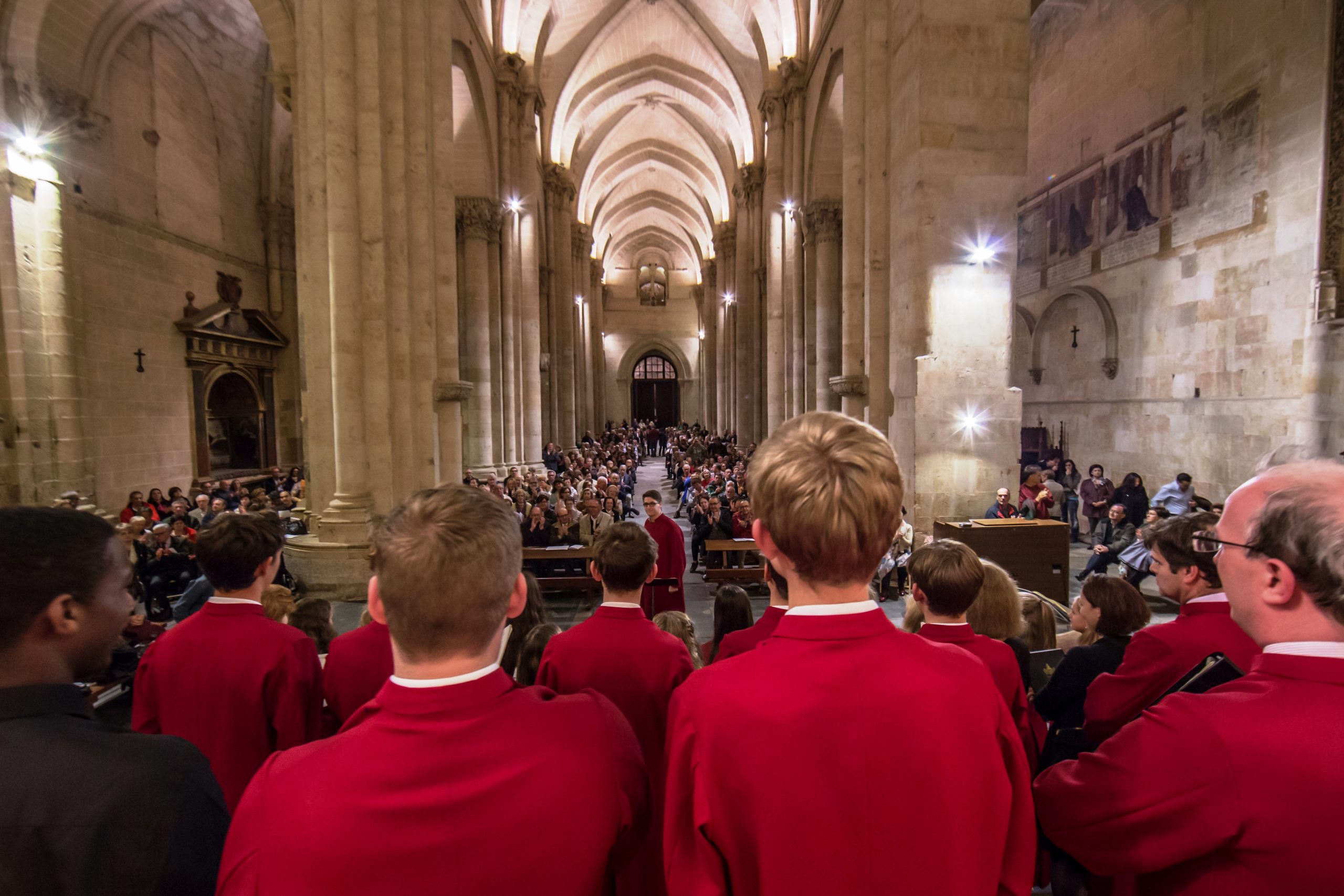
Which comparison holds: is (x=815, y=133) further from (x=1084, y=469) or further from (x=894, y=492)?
(x=894, y=492)

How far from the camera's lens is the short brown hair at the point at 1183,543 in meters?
2.20

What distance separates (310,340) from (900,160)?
7.81 m

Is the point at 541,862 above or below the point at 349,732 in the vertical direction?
below

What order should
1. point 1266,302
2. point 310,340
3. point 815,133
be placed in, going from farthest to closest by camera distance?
point 815,133 → point 1266,302 → point 310,340

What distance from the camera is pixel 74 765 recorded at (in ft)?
3.77

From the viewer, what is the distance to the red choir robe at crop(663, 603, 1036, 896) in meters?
1.07

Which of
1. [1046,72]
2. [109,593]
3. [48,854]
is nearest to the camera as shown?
[48,854]

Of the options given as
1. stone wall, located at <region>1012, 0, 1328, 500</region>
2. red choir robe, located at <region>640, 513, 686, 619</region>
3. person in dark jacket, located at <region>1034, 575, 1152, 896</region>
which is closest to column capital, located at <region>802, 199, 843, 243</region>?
stone wall, located at <region>1012, 0, 1328, 500</region>

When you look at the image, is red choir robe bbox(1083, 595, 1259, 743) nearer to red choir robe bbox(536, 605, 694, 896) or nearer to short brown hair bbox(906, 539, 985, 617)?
short brown hair bbox(906, 539, 985, 617)

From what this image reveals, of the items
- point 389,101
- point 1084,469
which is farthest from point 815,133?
point 389,101

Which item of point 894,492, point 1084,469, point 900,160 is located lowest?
point 1084,469

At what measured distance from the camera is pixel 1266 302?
10.3 meters

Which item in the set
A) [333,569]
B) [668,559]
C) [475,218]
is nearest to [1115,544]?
[668,559]

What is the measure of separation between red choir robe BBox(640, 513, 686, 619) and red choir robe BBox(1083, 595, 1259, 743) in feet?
12.8
